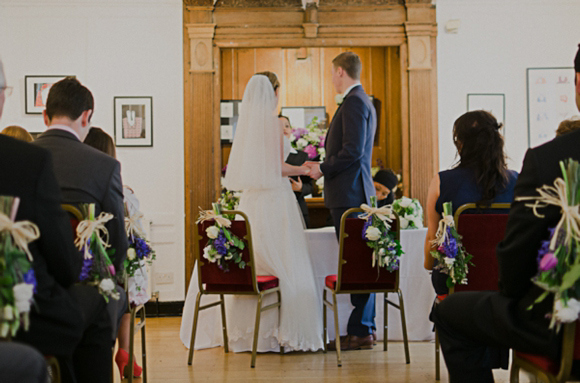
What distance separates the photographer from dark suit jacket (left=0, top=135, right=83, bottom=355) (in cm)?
160

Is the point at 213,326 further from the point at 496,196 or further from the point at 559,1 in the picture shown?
the point at 559,1

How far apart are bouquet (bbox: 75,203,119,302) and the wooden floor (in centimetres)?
152

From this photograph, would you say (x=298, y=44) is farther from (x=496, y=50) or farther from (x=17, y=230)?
(x=17, y=230)

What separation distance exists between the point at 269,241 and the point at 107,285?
7.07ft

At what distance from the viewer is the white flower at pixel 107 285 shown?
2.11 m

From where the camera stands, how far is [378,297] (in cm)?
457

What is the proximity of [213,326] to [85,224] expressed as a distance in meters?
2.46

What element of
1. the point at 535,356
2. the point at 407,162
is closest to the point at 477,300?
the point at 535,356

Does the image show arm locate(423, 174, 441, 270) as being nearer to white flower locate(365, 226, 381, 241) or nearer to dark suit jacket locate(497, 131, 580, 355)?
white flower locate(365, 226, 381, 241)

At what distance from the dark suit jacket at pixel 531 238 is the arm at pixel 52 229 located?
129cm

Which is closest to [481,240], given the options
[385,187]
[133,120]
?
[385,187]

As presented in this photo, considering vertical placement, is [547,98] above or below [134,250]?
above

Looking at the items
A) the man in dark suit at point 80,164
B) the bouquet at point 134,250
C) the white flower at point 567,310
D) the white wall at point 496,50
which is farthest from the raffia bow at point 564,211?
the white wall at point 496,50

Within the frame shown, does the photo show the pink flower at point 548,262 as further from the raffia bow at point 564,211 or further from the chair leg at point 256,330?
the chair leg at point 256,330
